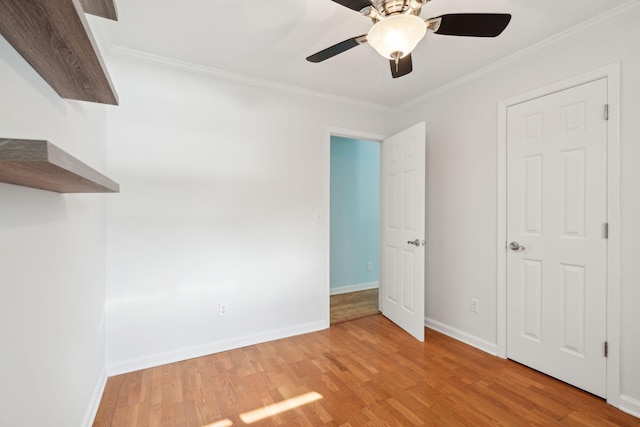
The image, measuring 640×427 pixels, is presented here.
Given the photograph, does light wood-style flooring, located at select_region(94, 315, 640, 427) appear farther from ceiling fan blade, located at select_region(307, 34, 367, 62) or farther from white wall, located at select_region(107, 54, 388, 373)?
A: ceiling fan blade, located at select_region(307, 34, 367, 62)

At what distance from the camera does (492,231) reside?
2490 millimetres

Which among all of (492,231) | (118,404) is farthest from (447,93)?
(118,404)

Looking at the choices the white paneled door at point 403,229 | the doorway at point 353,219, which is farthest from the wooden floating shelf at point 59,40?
the doorway at point 353,219

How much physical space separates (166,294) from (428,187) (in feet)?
9.04

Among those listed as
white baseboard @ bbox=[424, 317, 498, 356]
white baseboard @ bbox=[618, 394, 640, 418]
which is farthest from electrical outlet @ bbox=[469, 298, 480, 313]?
white baseboard @ bbox=[618, 394, 640, 418]

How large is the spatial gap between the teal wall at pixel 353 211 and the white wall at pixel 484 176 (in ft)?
3.71

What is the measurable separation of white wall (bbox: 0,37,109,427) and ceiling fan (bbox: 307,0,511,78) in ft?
4.42

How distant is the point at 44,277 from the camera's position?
113 cm

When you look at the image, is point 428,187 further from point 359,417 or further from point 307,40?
point 359,417

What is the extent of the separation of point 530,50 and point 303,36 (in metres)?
1.76

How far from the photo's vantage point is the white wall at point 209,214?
2219mm

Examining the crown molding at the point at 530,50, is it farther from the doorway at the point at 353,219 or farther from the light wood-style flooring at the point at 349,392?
the light wood-style flooring at the point at 349,392

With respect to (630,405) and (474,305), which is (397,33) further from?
(630,405)

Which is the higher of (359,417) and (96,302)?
(96,302)
